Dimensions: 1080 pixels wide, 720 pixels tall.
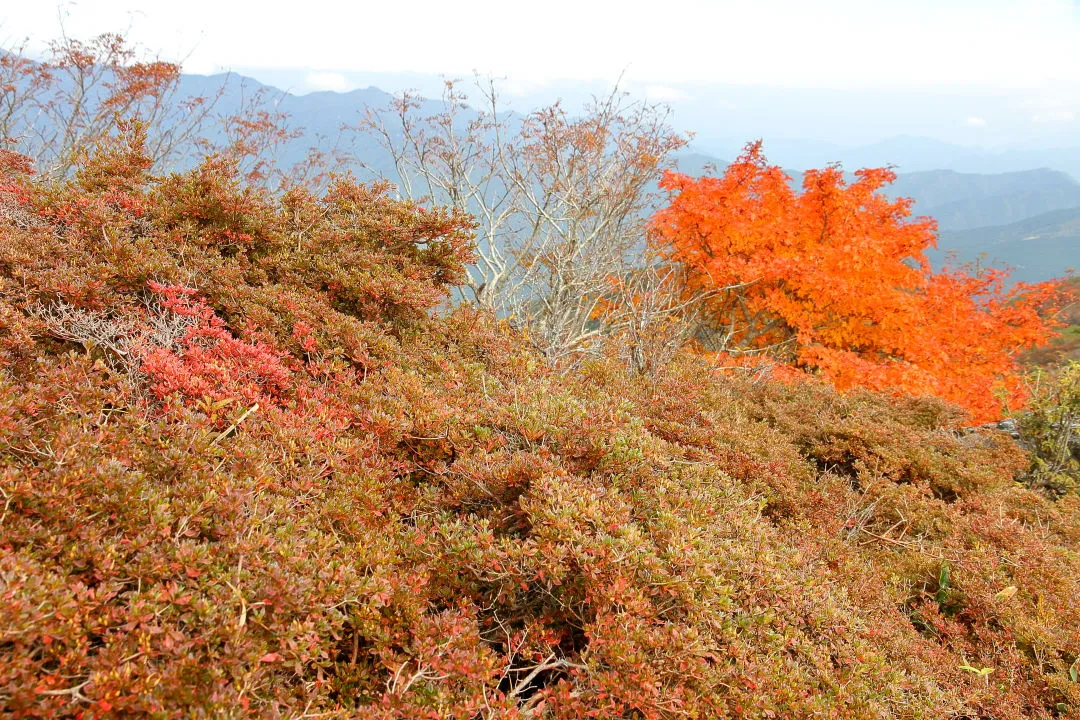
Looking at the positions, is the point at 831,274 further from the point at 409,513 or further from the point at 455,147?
the point at 409,513

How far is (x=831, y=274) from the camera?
9.30 metres

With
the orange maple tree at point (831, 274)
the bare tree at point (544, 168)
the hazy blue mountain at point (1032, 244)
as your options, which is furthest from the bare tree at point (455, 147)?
the hazy blue mountain at point (1032, 244)

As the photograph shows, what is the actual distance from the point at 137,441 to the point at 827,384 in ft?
21.4

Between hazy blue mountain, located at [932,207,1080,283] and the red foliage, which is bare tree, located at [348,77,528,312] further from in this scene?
hazy blue mountain, located at [932,207,1080,283]

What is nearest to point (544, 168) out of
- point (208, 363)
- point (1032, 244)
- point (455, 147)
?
point (455, 147)

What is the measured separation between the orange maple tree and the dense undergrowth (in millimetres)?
5464

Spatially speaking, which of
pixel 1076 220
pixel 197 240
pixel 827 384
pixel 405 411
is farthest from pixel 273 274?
pixel 1076 220

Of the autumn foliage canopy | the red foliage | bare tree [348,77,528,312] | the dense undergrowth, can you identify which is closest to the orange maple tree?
bare tree [348,77,528,312]

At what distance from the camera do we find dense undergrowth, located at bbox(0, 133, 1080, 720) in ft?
5.28

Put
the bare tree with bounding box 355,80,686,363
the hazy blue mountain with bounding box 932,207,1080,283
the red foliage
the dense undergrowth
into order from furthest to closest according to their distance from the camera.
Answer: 1. the hazy blue mountain with bounding box 932,207,1080,283
2. the bare tree with bounding box 355,80,686,363
3. the red foliage
4. the dense undergrowth

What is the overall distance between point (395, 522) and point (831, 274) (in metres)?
9.12

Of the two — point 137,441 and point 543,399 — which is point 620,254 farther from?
point 137,441

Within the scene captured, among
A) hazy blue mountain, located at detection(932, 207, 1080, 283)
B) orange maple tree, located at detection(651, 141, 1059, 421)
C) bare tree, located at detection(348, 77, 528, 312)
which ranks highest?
bare tree, located at detection(348, 77, 528, 312)

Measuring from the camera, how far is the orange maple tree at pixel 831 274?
9422mm
